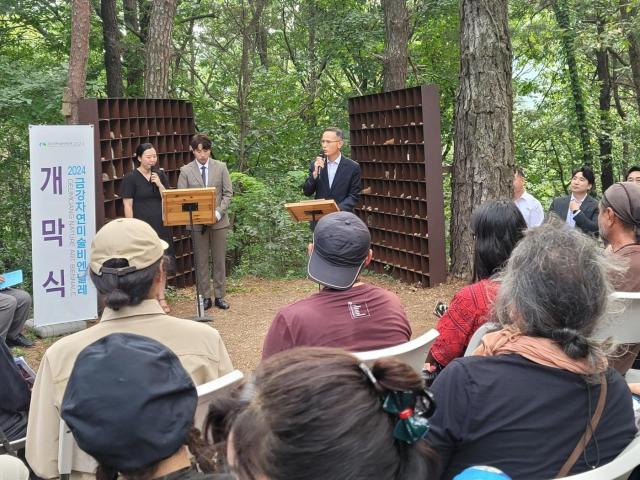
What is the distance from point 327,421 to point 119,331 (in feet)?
4.89

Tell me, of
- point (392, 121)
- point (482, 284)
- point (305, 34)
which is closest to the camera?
point (482, 284)

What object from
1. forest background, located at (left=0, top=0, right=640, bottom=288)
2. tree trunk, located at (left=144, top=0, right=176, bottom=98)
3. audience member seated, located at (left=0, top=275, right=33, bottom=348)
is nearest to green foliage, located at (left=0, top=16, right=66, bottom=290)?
forest background, located at (left=0, top=0, right=640, bottom=288)

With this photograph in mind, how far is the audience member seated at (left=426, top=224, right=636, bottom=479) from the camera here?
1854mm

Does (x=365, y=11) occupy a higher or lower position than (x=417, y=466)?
higher

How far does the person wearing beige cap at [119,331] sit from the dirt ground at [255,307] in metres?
3.77

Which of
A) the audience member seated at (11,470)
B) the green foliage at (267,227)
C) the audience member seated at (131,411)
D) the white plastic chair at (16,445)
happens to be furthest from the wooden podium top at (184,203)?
the audience member seated at (131,411)

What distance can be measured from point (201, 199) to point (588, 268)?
17.7 ft

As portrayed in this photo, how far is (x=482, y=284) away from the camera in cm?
306

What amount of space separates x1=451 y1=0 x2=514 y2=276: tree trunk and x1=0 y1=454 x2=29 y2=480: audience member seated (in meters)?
7.29

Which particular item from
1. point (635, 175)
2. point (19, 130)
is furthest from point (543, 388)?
point (19, 130)

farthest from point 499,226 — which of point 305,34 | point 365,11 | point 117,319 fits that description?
point 305,34

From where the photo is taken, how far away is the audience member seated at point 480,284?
302 centimetres

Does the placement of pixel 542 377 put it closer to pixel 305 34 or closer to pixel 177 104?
pixel 177 104

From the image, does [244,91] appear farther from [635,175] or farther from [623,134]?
[623,134]
